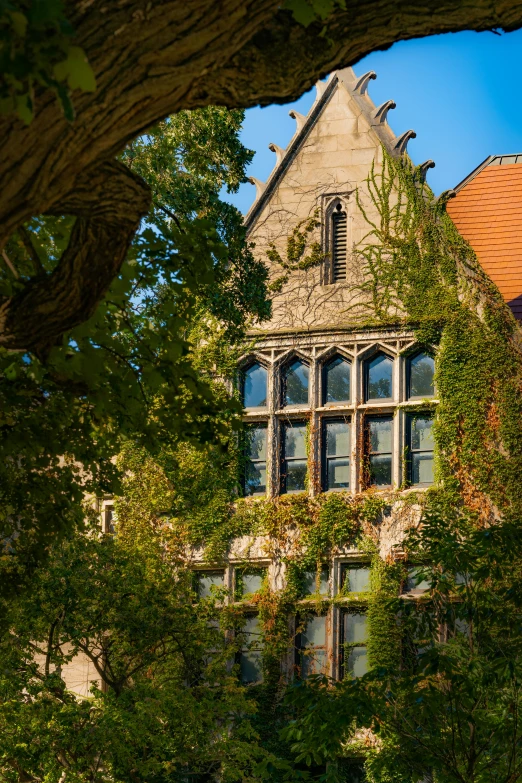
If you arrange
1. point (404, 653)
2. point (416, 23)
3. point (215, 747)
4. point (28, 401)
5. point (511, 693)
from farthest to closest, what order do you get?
Answer: point (404, 653) → point (215, 747) → point (511, 693) → point (28, 401) → point (416, 23)

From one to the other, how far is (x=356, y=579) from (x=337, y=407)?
106 inches

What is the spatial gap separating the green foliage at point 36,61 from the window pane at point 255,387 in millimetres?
16872

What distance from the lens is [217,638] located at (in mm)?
16938

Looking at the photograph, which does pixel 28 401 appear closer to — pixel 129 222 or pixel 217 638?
pixel 129 222

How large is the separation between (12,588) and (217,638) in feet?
24.9

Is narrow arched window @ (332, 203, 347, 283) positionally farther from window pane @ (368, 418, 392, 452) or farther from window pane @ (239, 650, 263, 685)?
window pane @ (239, 650, 263, 685)

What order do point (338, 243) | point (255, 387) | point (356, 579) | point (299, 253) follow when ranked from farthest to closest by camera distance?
point (338, 243), point (299, 253), point (255, 387), point (356, 579)

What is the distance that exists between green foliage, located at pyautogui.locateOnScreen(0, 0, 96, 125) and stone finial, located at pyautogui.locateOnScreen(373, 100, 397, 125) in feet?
57.5

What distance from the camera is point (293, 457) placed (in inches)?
800

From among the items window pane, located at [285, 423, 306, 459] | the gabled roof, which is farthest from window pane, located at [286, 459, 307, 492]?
the gabled roof

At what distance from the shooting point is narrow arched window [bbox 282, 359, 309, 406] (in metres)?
20.5

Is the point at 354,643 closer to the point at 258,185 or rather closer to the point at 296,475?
the point at 296,475

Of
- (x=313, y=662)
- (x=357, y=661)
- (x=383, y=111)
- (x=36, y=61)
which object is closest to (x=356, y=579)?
(x=357, y=661)

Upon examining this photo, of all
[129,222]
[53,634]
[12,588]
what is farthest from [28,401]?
[53,634]
